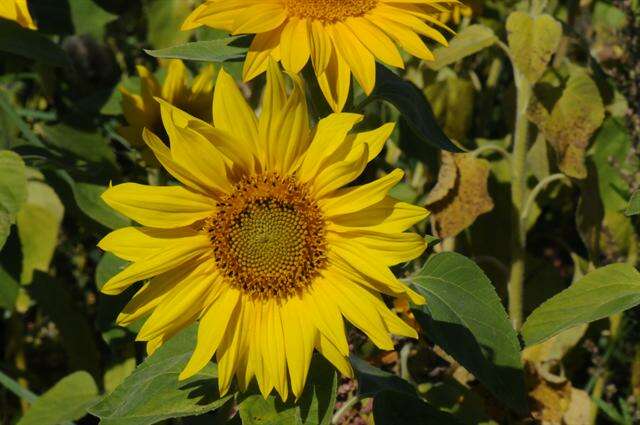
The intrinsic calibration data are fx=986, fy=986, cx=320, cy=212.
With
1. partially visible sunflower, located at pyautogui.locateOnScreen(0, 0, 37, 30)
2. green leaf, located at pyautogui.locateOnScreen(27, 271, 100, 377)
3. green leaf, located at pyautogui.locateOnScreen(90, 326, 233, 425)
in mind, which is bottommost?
green leaf, located at pyautogui.locateOnScreen(27, 271, 100, 377)

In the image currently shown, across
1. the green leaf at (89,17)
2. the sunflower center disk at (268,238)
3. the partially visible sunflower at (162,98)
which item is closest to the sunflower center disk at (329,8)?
the sunflower center disk at (268,238)

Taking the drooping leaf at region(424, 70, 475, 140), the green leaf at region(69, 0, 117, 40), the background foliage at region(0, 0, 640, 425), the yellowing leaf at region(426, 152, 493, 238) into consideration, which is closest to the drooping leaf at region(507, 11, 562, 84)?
the background foliage at region(0, 0, 640, 425)

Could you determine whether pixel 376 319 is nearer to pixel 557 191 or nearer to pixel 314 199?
pixel 314 199

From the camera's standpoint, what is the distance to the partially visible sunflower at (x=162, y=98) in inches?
84.7

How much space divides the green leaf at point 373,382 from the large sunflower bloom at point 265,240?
0.20 meters

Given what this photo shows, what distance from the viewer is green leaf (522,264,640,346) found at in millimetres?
1563

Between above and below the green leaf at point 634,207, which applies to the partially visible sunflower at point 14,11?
above

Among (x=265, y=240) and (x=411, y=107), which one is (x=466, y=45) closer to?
(x=411, y=107)

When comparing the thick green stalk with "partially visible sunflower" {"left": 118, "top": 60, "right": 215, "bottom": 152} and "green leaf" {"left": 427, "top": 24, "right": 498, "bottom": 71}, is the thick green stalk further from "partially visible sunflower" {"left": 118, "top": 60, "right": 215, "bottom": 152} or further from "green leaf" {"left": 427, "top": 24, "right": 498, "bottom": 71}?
"partially visible sunflower" {"left": 118, "top": 60, "right": 215, "bottom": 152}

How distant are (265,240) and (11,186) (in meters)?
0.62

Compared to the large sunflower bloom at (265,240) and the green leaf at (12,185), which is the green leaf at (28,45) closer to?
the green leaf at (12,185)

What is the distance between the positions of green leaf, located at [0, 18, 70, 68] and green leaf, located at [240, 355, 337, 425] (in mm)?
952

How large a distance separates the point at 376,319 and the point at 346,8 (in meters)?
0.50

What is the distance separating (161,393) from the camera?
60.5 inches
